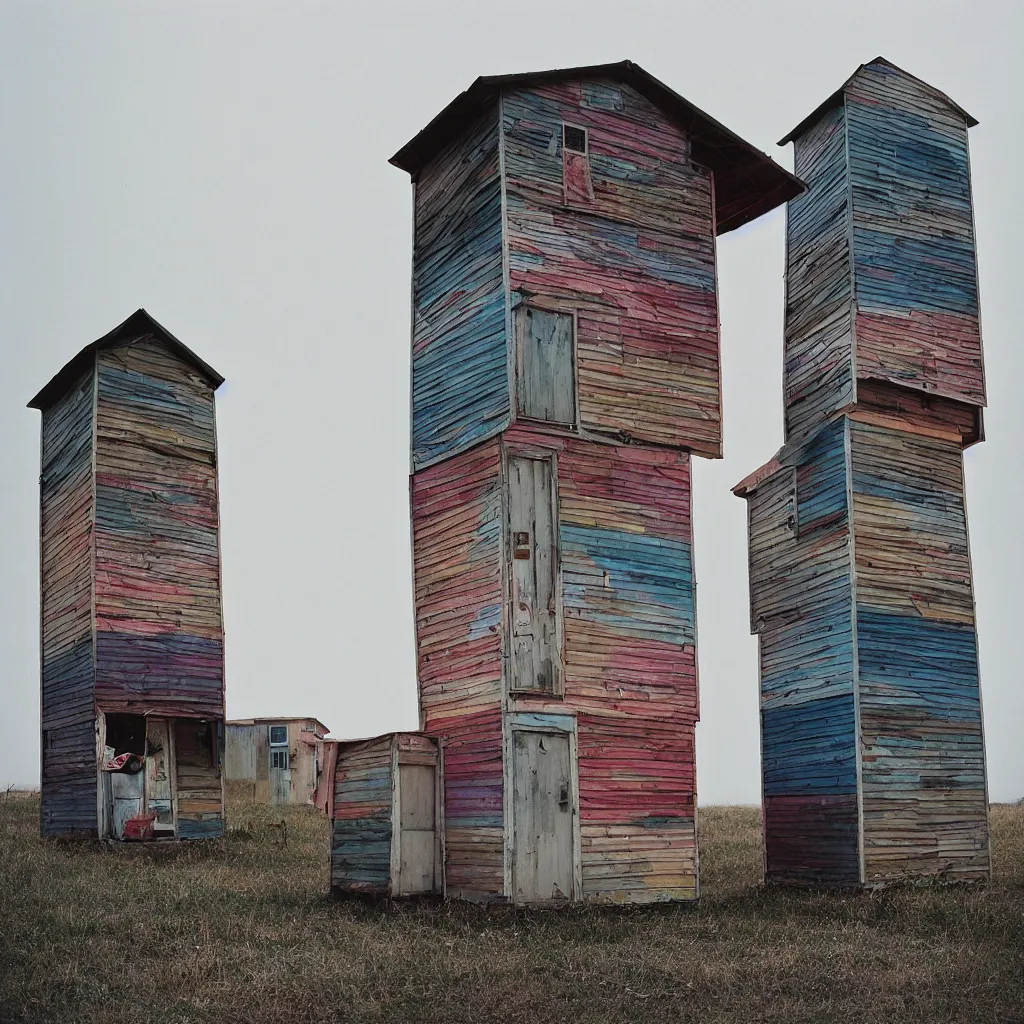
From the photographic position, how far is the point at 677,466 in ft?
86.8

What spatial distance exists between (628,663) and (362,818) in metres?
5.45

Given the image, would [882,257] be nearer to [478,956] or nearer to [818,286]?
[818,286]

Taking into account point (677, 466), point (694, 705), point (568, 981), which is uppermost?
point (677, 466)

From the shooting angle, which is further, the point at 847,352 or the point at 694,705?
the point at 847,352

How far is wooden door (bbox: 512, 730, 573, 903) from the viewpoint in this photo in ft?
75.8

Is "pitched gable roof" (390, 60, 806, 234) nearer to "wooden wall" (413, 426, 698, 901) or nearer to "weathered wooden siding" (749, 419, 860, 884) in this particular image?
"weathered wooden siding" (749, 419, 860, 884)

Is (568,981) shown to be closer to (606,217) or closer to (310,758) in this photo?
(606,217)

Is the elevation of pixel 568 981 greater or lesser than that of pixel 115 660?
lesser

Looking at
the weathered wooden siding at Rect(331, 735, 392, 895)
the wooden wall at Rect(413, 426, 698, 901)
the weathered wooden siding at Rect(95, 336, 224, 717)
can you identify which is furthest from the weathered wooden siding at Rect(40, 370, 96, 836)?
the wooden wall at Rect(413, 426, 698, 901)

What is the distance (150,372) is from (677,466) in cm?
1483

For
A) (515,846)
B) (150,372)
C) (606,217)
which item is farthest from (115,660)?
(606,217)

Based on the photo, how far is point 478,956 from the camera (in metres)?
19.8

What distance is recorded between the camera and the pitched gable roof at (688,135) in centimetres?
2647

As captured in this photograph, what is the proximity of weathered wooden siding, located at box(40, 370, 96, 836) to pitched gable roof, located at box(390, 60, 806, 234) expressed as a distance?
11445 millimetres
